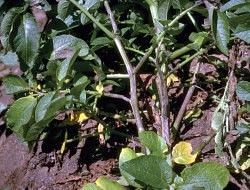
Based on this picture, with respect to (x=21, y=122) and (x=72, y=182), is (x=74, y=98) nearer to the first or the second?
(x=21, y=122)

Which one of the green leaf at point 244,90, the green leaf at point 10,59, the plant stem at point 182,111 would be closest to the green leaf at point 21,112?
the green leaf at point 10,59

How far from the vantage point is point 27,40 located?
1.40 metres

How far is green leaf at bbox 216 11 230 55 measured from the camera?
1295 millimetres

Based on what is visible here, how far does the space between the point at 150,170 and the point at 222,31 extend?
0.43 meters

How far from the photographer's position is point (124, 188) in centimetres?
132

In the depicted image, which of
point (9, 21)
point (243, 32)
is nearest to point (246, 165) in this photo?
point (243, 32)

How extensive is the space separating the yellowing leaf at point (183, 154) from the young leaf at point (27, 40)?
1.56 feet

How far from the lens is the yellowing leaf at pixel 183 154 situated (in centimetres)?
138

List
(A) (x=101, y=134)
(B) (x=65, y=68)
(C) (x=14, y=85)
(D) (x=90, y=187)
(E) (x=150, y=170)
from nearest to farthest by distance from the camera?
(E) (x=150, y=170), (D) (x=90, y=187), (B) (x=65, y=68), (C) (x=14, y=85), (A) (x=101, y=134)

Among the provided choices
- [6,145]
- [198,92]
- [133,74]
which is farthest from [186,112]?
[6,145]

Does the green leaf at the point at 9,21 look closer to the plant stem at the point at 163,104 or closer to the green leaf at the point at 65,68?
the green leaf at the point at 65,68

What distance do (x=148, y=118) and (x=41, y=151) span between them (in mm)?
379

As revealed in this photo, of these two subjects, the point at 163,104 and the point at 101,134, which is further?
the point at 101,134

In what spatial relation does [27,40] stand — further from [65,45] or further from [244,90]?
[244,90]
